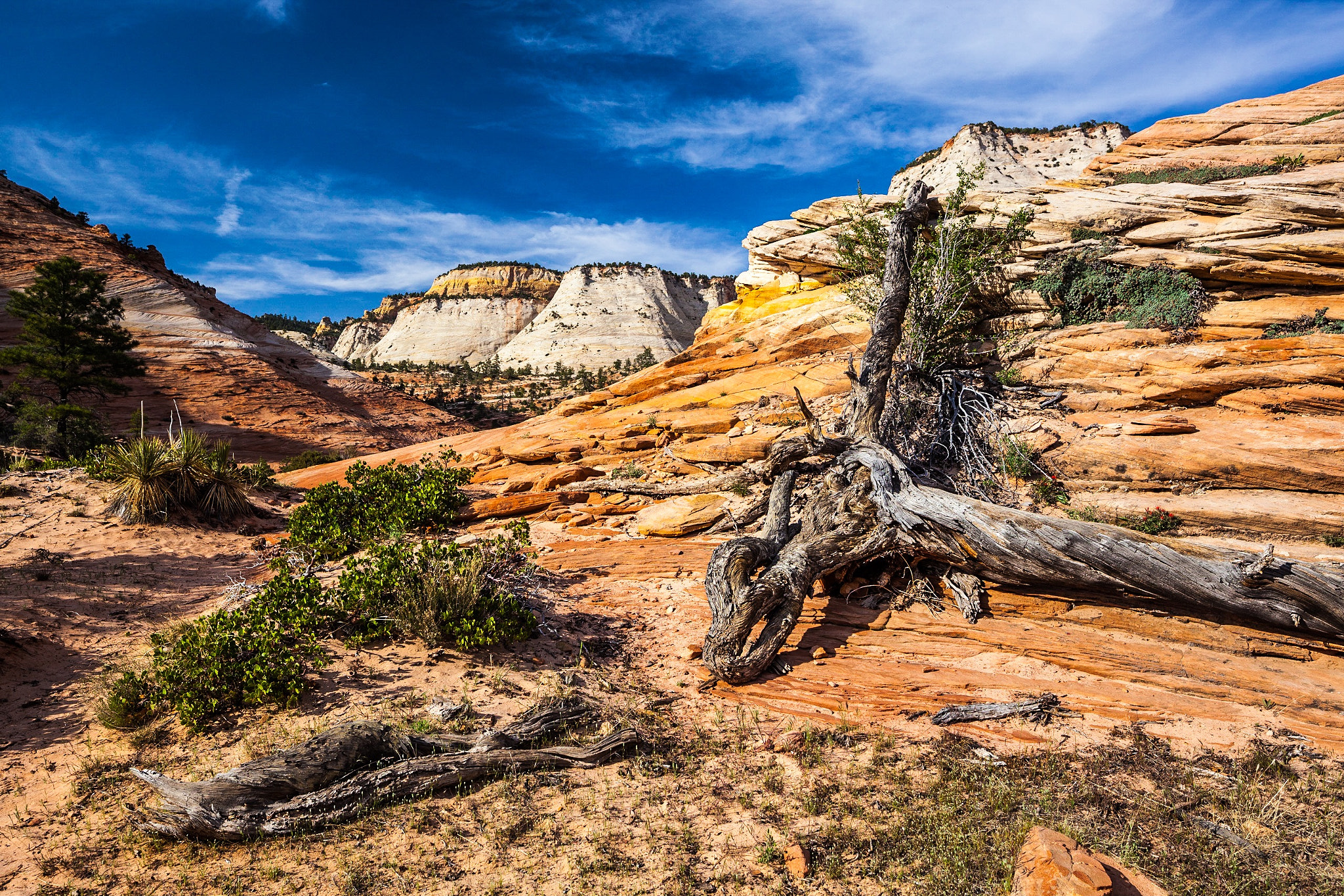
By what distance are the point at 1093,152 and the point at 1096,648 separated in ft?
108

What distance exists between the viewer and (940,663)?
18.8ft

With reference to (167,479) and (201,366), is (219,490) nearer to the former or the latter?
(167,479)

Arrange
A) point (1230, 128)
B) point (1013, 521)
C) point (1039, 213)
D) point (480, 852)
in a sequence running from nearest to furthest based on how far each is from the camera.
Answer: point (480, 852)
point (1013, 521)
point (1039, 213)
point (1230, 128)

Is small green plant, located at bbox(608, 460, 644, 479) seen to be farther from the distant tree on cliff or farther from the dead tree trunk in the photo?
the distant tree on cliff

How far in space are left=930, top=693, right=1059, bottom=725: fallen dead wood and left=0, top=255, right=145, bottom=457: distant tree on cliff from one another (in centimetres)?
2568

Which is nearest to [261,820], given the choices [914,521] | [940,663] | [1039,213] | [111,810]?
[111,810]

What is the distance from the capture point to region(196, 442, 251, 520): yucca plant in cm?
1055

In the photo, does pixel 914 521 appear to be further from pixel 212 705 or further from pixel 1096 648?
pixel 212 705

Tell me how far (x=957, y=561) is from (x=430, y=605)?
225 inches

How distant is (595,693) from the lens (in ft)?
17.8

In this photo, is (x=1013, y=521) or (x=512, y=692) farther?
(x=1013, y=521)

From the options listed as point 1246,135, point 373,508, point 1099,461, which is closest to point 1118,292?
point 1099,461

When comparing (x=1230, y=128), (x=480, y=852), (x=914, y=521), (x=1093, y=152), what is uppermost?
(x=1093, y=152)

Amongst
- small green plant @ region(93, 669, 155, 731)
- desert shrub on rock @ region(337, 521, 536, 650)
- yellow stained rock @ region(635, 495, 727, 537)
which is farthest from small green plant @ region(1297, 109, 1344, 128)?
small green plant @ region(93, 669, 155, 731)
